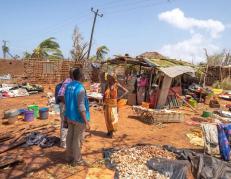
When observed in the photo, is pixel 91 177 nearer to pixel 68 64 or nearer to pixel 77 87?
pixel 77 87

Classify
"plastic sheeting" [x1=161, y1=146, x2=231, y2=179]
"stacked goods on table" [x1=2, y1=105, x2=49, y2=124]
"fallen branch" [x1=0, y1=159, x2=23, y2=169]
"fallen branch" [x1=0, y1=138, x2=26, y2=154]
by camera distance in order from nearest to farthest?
A: "plastic sheeting" [x1=161, y1=146, x2=231, y2=179], "fallen branch" [x1=0, y1=159, x2=23, y2=169], "fallen branch" [x1=0, y1=138, x2=26, y2=154], "stacked goods on table" [x1=2, y1=105, x2=49, y2=124]

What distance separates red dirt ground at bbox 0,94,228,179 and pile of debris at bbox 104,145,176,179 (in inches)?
13.4

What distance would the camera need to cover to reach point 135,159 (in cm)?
550

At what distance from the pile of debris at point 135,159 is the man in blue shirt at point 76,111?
0.80 metres

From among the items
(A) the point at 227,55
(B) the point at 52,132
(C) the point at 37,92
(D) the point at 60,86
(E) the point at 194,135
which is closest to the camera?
(D) the point at 60,86

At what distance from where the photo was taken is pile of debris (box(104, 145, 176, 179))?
4.98 metres

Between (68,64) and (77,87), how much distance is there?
1702 centimetres

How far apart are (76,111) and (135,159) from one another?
1.53 m

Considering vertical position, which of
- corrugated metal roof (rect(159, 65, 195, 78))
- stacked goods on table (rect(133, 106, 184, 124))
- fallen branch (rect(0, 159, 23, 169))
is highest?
corrugated metal roof (rect(159, 65, 195, 78))

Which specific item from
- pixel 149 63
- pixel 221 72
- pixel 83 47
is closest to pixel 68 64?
pixel 83 47

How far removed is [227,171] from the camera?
201 inches

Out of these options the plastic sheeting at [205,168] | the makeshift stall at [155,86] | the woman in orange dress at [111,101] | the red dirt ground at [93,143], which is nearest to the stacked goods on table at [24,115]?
the red dirt ground at [93,143]

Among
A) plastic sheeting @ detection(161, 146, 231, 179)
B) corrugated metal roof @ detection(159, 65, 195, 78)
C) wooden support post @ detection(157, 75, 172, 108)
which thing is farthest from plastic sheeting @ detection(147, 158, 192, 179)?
wooden support post @ detection(157, 75, 172, 108)

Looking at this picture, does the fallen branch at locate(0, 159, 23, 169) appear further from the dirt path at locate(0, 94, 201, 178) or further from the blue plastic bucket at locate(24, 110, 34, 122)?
the blue plastic bucket at locate(24, 110, 34, 122)
